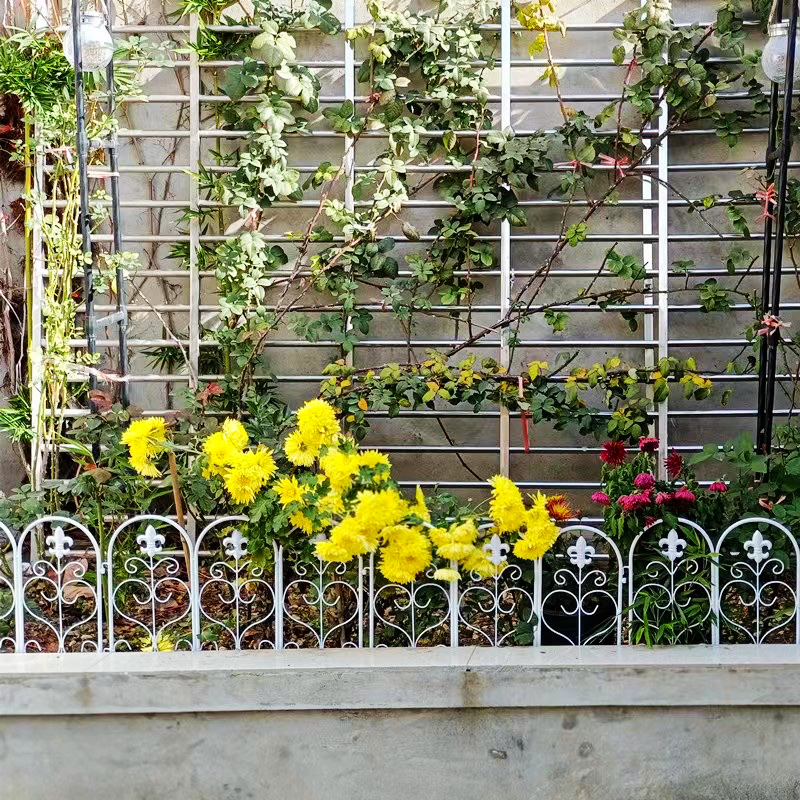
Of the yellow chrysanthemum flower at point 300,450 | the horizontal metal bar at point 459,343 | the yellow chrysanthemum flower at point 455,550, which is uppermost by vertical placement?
the horizontal metal bar at point 459,343

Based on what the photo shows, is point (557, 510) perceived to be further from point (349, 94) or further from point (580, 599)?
point (349, 94)

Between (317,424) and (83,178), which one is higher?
(83,178)

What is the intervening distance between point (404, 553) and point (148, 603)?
45.2 inches

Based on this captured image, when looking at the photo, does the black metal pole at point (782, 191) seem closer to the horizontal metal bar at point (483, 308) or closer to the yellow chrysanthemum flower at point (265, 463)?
the horizontal metal bar at point (483, 308)

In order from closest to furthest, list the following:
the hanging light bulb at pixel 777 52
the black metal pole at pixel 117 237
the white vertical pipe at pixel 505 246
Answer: the hanging light bulb at pixel 777 52 < the black metal pole at pixel 117 237 < the white vertical pipe at pixel 505 246

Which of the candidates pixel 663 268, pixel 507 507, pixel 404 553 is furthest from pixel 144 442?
pixel 663 268

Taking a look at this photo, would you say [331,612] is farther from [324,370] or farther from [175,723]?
[324,370]

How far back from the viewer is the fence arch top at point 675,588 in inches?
125

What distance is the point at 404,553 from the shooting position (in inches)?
121

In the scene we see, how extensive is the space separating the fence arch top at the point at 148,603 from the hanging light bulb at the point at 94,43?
1850mm

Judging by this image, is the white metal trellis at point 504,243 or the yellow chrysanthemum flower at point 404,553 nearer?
A: the yellow chrysanthemum flower at point 404,553

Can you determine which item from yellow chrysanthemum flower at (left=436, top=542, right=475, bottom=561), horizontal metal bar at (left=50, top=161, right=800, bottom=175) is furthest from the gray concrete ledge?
horizontal metal bar at (left=50, top=161, right=800, bottom=175)

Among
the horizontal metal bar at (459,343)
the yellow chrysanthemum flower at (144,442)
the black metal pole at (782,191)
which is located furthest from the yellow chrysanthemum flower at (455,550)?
the horizontal metal bar at (459,343)

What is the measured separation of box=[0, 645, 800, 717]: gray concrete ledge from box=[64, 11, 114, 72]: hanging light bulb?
2442 millimetres
